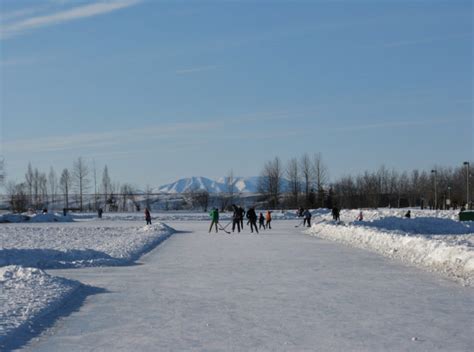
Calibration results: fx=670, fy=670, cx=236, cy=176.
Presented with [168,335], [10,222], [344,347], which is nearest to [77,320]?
Result: [168,335]

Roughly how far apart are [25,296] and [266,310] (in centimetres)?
412

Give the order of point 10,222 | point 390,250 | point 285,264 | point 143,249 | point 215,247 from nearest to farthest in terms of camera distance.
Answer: point 285,264 < point 390,250 < point 143,249 < point 215,247 < point 10,222

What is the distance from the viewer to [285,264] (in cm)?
1869

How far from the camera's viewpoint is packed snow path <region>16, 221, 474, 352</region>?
8250mm

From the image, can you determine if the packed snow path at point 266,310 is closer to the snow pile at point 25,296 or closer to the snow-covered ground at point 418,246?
the snow pile at point 25,296

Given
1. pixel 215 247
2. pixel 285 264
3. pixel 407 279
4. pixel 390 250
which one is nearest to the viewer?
pixel 407 279

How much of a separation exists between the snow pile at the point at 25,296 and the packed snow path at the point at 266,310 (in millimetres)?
442

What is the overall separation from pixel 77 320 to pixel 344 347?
4089mm

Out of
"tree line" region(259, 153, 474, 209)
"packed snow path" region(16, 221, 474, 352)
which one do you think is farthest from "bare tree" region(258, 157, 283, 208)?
"packed snow path" region(16, 221, 474, 352)

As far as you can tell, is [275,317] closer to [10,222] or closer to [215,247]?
[215,247]

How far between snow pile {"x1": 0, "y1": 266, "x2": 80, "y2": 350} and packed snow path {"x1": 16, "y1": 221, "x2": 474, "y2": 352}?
44 centimetres

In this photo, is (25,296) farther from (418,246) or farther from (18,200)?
(18,200)

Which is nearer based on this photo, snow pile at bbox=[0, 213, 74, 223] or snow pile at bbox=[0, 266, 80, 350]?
snow pile at bbox=[0, 266, 80, 350]

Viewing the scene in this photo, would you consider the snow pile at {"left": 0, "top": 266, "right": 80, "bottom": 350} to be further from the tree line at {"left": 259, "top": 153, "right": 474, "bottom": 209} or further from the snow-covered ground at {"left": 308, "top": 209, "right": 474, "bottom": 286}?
the tree line at {"left": 259, "top": 153, "right": 474, "bottom": 209}
